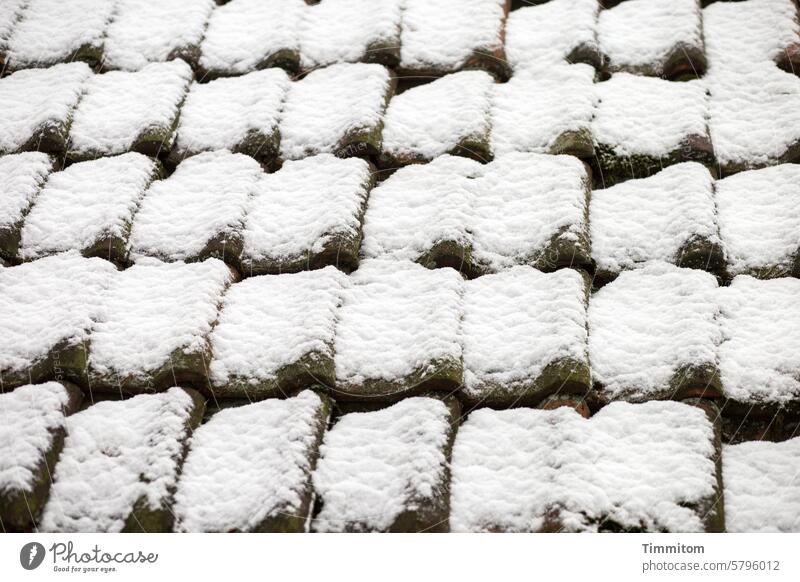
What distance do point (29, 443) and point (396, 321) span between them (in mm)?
774

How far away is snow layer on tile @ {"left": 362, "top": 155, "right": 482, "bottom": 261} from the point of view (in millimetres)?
Answer: 2131

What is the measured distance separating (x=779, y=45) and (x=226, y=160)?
158cm

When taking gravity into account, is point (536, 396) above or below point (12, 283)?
below

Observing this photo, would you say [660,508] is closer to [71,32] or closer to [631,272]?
[631,272]

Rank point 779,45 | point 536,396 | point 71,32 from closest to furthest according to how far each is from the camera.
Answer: point 536,396 → point 779,45 → point 71,32

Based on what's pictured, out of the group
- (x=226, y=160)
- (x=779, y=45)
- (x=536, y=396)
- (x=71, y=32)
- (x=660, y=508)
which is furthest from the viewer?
(x=71, y=32)

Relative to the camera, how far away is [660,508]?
65.8 inches

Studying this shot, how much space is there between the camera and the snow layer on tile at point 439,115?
7.77ft

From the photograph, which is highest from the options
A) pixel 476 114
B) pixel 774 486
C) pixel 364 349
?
pixel 476 114

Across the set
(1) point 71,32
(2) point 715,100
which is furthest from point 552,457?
(1) point 71,32

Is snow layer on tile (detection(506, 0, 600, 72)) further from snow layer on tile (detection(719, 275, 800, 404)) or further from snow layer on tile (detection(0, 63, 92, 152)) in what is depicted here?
snow layer on tile (detection(0, 63, 92, 152))

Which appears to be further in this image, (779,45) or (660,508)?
(779,45)

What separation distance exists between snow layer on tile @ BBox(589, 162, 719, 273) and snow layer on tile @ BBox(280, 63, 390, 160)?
649 mm

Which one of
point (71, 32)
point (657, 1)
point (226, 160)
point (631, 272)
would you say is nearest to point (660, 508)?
point (631, 272)
